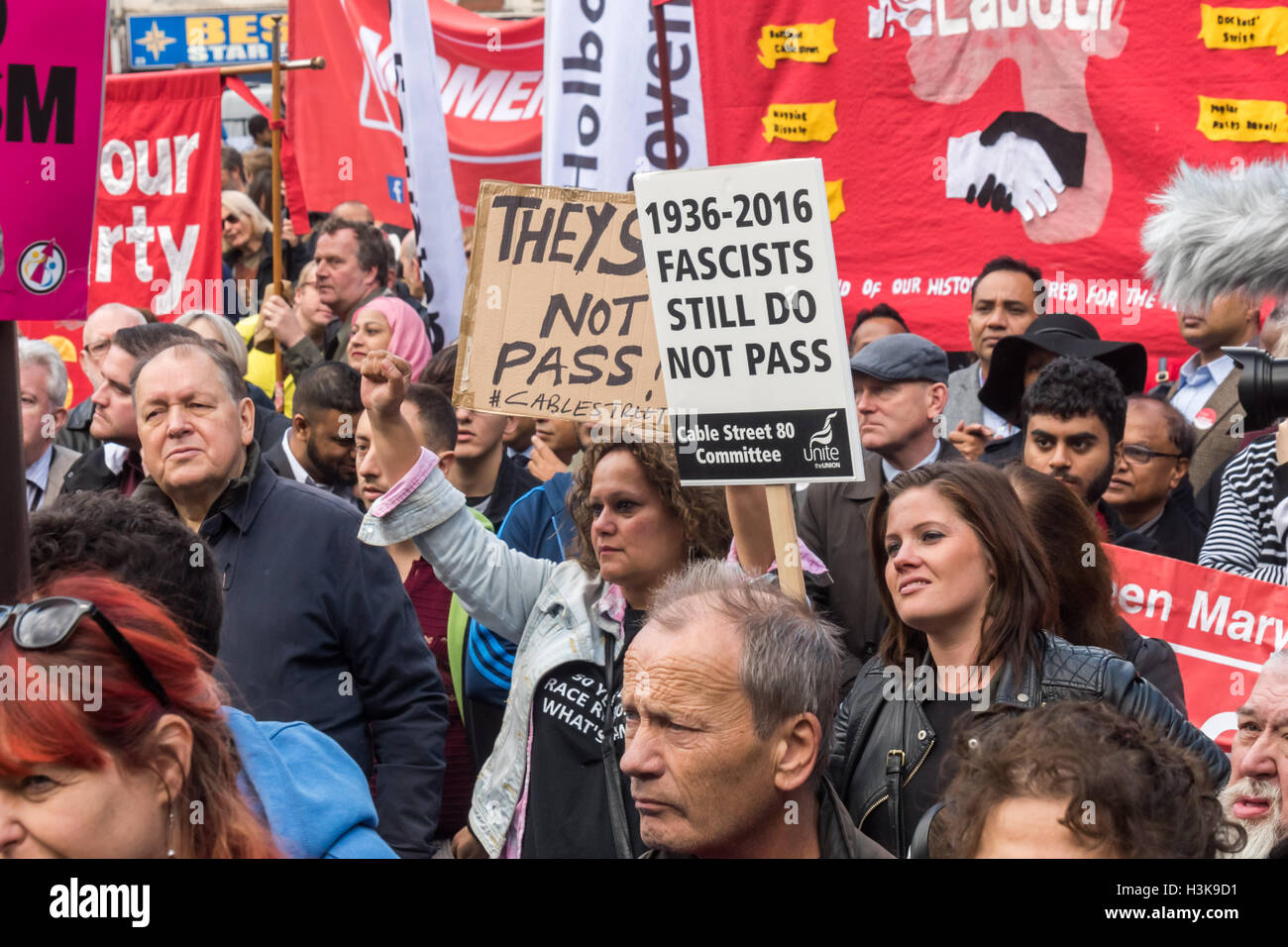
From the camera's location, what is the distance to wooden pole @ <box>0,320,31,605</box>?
112 inches

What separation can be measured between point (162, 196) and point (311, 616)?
538cm

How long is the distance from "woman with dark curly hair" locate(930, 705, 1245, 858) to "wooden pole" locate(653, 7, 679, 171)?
401 cm

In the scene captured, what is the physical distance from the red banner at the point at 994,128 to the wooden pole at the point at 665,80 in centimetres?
17

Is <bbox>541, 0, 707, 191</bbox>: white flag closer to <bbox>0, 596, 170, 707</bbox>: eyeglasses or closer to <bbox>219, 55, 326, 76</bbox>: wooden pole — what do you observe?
<bbox>219, 55, 326, 76</bbox>: wooden pole

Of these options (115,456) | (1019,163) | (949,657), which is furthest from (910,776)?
(115,456)

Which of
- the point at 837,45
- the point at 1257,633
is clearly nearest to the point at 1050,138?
the point at 837,45

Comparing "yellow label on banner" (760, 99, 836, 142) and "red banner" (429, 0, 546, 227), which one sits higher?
"red banner" (429, 0, 546, 227)

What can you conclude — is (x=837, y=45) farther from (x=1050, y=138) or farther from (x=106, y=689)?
(x=106, y=689)

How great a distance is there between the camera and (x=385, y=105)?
32.0 ft

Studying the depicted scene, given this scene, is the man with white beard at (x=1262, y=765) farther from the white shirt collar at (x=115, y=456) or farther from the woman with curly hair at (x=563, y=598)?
the white shirt collar at (x=115, y=456)

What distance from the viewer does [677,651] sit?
9.14 feet

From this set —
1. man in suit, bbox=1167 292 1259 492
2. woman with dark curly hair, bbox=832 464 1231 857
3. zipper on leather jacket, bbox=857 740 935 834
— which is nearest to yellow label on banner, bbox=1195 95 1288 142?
man in suit, bbox=1167 292 1259 492

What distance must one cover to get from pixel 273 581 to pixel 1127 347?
2957 millimetres

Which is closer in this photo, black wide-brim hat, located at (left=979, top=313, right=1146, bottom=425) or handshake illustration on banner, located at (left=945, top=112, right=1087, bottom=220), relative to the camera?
black wide-brim hat, located at (left=979, top=313, right=1146, bottom=425)
